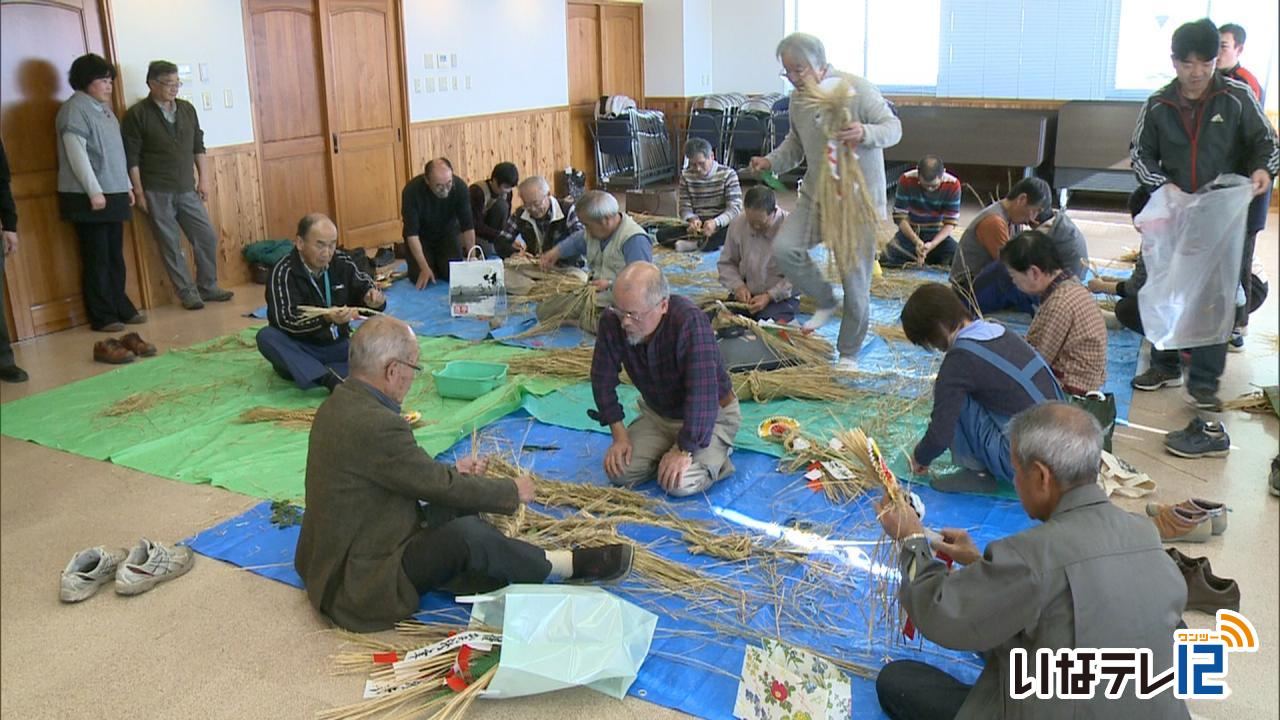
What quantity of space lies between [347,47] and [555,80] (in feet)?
10.4

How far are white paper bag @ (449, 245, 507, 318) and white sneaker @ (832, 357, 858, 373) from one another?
208cm

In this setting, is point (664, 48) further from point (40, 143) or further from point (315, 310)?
point (315, 310)

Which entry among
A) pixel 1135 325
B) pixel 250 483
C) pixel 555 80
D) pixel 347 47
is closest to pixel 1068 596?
pixel 250 483

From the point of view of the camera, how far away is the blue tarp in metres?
2.70

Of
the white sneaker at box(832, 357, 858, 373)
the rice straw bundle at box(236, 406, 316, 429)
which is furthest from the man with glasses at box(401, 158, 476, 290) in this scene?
the white sneaker at box(832, 357, 858, 373)

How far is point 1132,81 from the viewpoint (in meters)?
10.5

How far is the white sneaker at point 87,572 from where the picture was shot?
3201 mm

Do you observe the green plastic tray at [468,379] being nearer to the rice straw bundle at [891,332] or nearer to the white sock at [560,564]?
the white sock at [560,564]

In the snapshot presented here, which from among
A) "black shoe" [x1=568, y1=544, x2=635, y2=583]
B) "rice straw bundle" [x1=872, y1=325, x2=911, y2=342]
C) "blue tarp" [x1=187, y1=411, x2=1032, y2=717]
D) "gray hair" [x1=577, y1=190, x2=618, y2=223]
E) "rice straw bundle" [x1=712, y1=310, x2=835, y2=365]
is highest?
"gray hair" [x1=577, y1=190, x2=618, y2=223]

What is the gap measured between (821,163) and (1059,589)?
276cm

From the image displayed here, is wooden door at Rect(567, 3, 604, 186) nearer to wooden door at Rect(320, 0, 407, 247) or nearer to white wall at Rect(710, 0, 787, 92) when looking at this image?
white wall at Rect(710, 0, 787, 92)

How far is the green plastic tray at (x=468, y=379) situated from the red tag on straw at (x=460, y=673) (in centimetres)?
231

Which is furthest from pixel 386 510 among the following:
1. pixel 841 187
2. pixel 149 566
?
pixel 841 187

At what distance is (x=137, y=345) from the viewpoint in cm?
569
